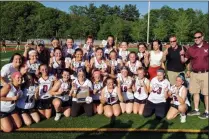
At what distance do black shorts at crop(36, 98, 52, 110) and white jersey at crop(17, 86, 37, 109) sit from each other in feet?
1.00

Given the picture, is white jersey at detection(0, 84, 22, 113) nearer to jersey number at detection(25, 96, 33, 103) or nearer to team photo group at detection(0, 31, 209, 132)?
team photo group at detection(0, 31, 209, 132)

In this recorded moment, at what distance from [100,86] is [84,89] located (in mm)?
513

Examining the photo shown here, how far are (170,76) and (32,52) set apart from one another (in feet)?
12.3

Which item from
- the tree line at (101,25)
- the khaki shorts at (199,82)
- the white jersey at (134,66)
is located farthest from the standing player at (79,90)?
the tree line at (101,25)

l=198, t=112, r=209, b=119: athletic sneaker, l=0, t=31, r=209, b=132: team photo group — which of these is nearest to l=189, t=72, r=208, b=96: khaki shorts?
l=0, t=31, r=209, b=132: team photo group

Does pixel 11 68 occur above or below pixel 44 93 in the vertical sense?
above

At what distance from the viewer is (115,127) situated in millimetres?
6816

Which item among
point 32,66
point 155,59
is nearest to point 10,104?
point 32,66

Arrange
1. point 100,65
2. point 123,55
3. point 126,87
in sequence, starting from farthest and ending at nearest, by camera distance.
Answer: point 123,55, point 100,65, point 126,87

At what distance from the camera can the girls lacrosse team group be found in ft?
22.9

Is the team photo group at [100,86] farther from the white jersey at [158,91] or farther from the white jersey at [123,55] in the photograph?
the white jersey at [123,55]

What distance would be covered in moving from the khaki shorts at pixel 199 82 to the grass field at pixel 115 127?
0.71 metres

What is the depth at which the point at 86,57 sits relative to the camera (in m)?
9.23

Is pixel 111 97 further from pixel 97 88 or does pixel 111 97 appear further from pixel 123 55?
pixel 123 55
